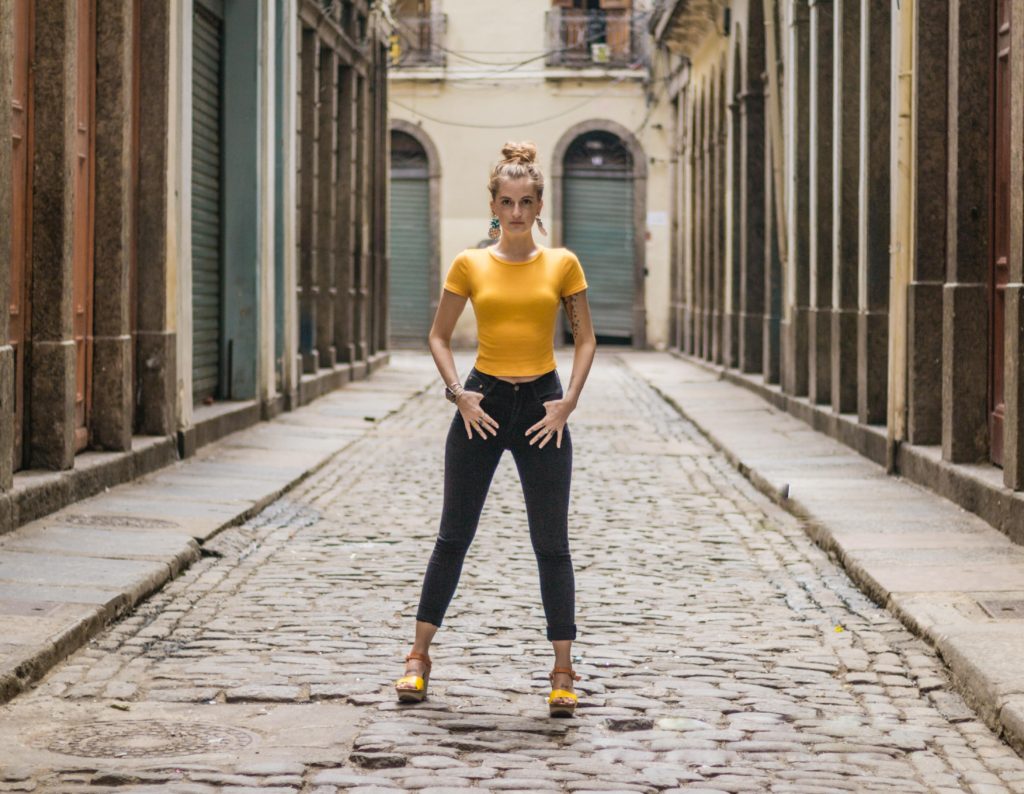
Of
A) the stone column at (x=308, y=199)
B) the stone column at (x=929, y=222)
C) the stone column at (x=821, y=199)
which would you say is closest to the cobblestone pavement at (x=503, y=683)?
the stone column at (x=929, y=222)

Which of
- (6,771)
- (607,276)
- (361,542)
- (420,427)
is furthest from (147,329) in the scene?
(607,276)

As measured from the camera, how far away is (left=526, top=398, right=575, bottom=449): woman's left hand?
19.0 ft

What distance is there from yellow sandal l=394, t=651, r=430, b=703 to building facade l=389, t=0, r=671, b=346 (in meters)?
31.8

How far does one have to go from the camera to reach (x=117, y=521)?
32.5ft

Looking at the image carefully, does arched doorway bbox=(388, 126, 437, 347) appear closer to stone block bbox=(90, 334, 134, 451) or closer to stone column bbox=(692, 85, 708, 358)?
stone column bbox=(692, 85, 708, 358)

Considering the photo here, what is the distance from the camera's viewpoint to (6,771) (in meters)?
5.07

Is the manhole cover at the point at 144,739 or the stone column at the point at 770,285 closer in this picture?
the manhole cover at the point at 144,739

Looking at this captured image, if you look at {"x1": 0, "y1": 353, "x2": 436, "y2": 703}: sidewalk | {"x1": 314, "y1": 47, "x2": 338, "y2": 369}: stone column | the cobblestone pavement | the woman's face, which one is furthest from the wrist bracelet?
{"x1": 314, "y1": 47, "x2": 338, "y2": 369}: stone column

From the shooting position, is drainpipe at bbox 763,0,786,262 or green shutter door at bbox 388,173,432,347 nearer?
drainpipe at bbox 763,0,786,262

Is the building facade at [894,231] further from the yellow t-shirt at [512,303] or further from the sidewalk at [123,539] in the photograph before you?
the yellow t-shirt at [512,303]

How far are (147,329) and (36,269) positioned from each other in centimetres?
253

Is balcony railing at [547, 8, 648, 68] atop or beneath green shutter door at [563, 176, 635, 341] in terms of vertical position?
atop

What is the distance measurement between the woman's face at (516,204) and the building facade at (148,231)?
Answer: 13.8ft

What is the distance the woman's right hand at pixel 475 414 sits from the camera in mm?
5781
